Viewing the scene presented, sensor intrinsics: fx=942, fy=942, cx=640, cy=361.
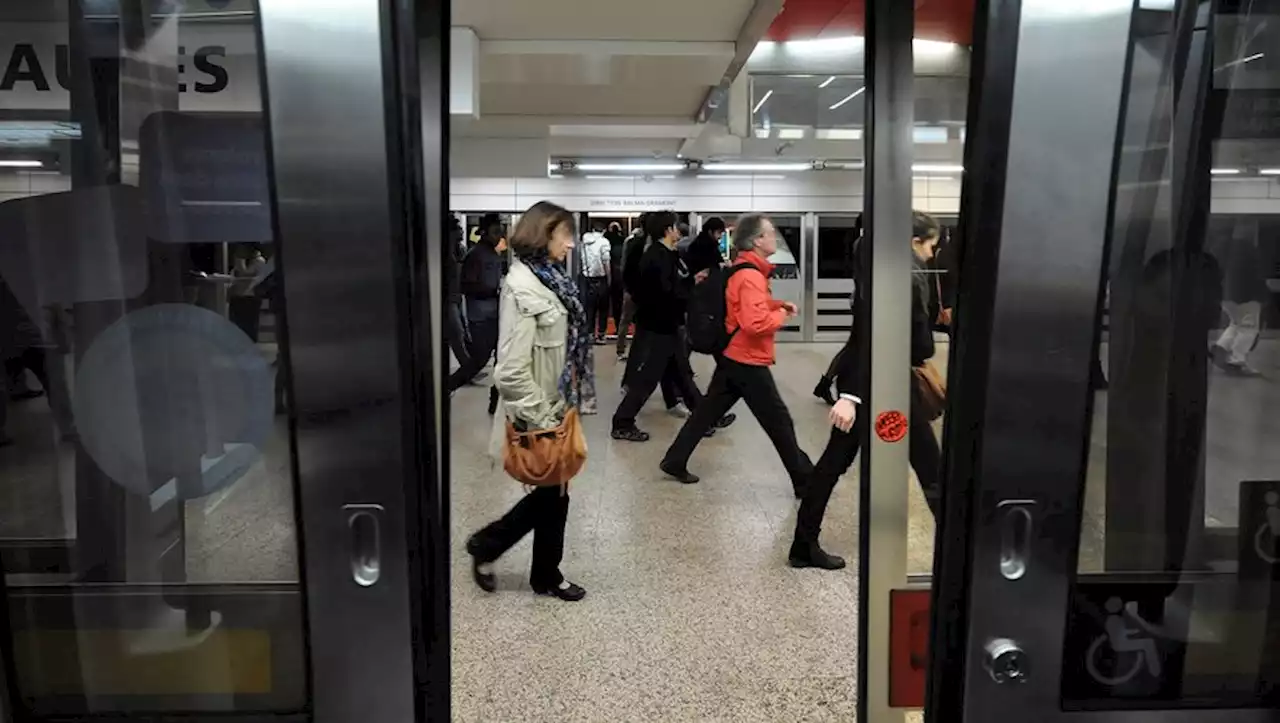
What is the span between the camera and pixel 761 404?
5.32 m

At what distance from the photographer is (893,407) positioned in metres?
2.13

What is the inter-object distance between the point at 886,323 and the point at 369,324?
3.91ft

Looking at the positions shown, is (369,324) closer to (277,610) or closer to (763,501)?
(277,610)

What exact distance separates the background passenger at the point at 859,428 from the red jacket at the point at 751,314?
1.08 metres

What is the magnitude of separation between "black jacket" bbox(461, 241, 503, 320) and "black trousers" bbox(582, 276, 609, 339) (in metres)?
3.09

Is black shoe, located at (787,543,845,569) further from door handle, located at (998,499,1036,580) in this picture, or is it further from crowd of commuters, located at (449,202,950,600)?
door handle, located at (998,499,1036,580)

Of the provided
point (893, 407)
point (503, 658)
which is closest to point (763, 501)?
point (503, 658)

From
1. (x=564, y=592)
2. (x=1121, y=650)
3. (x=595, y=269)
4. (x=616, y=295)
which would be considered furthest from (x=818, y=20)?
(x=616, y=295)

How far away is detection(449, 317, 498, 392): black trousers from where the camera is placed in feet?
29.0

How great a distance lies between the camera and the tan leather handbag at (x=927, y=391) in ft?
7.73

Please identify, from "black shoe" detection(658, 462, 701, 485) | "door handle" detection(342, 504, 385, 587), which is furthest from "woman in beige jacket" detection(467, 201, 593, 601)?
"door handle" detection(342, 504, 385, 587)

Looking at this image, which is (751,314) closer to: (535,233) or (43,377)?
(535,233)

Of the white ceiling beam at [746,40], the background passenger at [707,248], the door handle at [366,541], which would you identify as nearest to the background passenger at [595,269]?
the background passenger at [707,248]

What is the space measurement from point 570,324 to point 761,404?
169 cm
